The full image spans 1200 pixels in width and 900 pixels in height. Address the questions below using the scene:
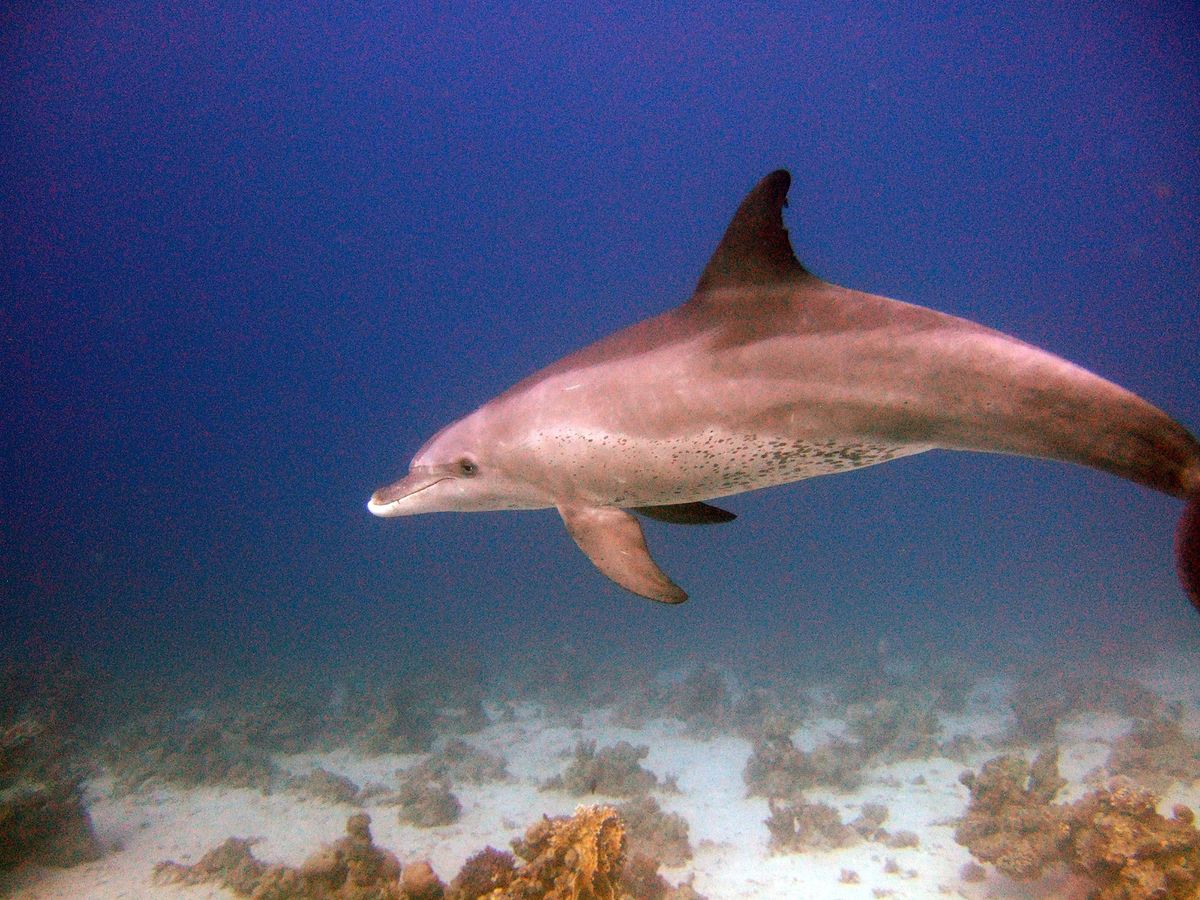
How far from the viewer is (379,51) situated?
71.5 meters

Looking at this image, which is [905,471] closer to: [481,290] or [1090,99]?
[1090,99]

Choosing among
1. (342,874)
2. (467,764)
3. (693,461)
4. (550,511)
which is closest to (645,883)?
(342,874)

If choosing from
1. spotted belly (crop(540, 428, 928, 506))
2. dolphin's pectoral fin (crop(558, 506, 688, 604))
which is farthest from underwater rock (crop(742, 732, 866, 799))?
spotted belly (crop(540, 428, 928, 506))

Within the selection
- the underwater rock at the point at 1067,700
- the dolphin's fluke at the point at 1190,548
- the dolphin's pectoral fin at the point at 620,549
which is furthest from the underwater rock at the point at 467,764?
the dolphin's fluke at the point at 1190,548

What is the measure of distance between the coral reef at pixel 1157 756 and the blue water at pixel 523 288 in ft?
36.7

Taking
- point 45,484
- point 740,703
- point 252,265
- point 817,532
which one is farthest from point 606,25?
point 45,484

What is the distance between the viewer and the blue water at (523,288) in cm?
4000

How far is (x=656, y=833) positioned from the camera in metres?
7.54

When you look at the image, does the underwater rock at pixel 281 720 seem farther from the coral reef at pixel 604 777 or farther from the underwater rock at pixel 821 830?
the underwater rock at pixel 821 830

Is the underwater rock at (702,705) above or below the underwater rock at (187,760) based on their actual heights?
below

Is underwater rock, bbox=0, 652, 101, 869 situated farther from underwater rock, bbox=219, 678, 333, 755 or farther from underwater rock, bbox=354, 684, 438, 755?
underwater rock, bbox=354, 684, 438, 755

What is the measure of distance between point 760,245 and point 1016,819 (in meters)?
7.34

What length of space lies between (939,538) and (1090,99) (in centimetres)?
4554

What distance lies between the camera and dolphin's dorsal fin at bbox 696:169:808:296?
2842mm
